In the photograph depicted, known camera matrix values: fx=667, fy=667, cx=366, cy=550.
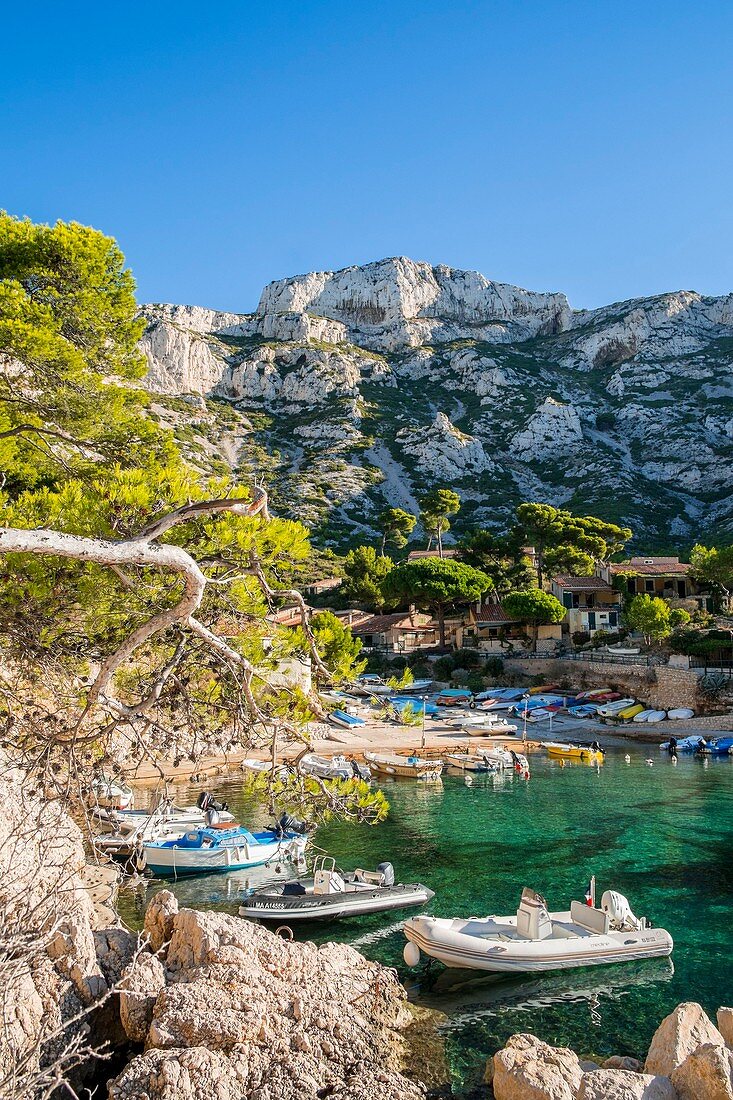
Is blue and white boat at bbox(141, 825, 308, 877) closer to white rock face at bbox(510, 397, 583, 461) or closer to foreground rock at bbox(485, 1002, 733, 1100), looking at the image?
foreground rock at bbox(485, 1002, 733, 1100)

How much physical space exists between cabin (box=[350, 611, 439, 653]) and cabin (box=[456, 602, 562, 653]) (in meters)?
3.74

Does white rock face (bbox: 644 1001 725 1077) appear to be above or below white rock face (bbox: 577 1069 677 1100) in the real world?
below

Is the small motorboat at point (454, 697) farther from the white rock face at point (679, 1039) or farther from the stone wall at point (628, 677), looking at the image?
the white rock face at point (679, 1039)

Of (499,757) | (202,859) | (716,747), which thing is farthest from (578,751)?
(202,859)

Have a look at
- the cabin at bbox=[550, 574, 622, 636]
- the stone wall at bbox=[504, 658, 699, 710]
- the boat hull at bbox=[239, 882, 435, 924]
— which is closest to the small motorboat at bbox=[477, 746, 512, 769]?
the stone wall at bbox=[504, 658, 699, 710]

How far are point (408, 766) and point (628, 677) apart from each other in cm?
1900

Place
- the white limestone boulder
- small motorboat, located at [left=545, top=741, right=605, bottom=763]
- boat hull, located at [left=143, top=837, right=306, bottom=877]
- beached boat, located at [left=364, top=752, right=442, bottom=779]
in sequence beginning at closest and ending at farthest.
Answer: the white limestone boulder
boat hull, located at [left=143, top=837, right=306, bottom=877]
beached boat, located at [left=364, top=752, right=442, bottom=779]
small motorboat, located at [left=545, top=741, right=605, bottom=763]

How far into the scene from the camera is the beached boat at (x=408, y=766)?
2730 centimetres

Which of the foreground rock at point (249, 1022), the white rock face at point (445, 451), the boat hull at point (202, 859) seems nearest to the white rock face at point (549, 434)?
the white rock face at point (445, 451)

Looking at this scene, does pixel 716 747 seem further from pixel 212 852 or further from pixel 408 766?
pixel 212 852

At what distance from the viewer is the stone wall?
1454 inches

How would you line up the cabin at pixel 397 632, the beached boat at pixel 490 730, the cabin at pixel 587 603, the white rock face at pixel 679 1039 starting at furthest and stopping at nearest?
the cabin at pixel 397 632, the cabin at pixel 587 603, the beached boat at pixel 490 730, the white rock face at pixel 679 1039

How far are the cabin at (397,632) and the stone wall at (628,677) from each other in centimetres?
1015

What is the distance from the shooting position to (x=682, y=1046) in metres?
7.31
